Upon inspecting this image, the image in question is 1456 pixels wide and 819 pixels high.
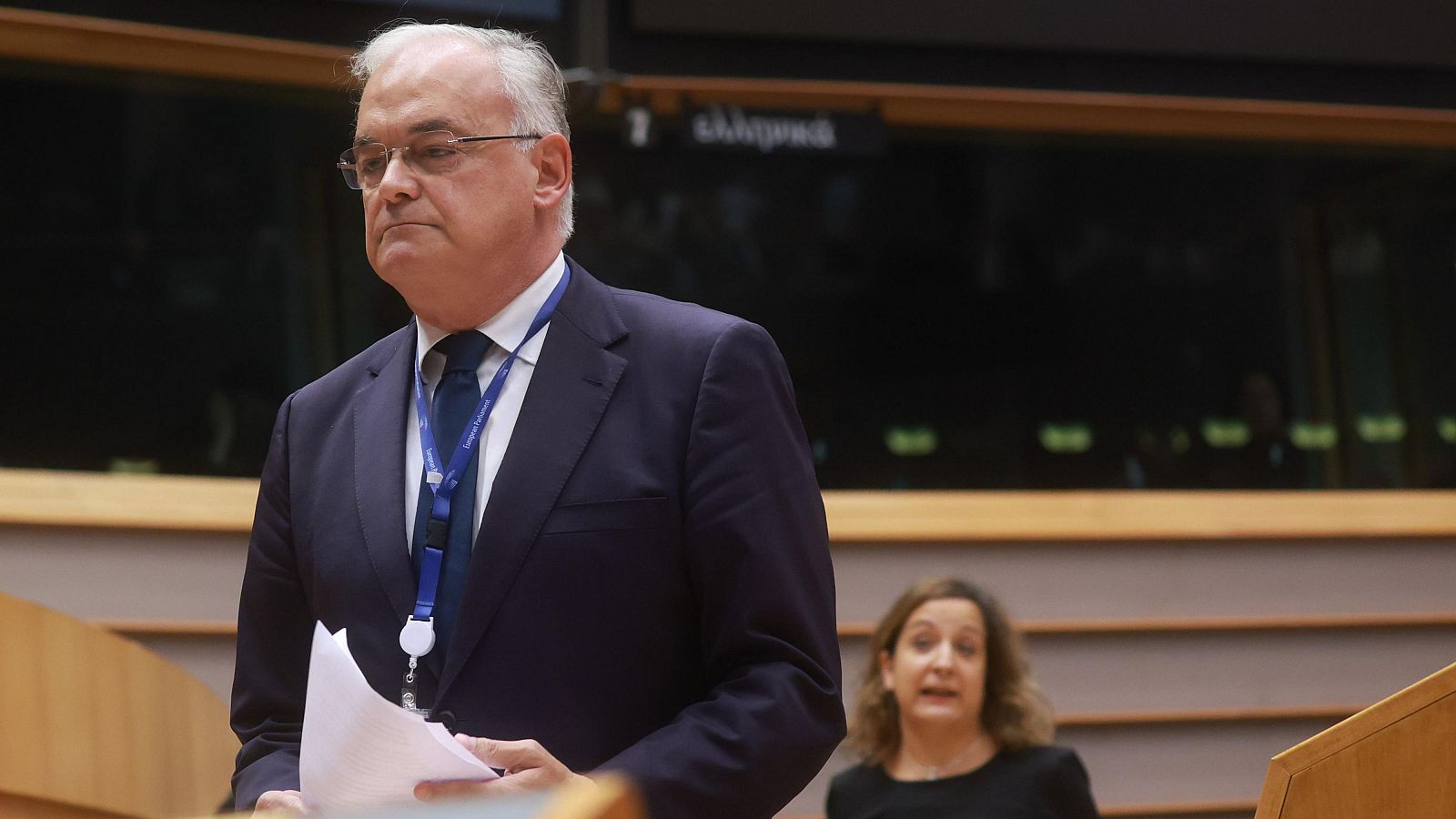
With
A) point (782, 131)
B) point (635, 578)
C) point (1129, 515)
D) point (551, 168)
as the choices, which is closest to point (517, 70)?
point (551, 168)

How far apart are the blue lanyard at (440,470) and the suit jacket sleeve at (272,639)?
231 millimetres

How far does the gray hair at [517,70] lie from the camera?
155cm

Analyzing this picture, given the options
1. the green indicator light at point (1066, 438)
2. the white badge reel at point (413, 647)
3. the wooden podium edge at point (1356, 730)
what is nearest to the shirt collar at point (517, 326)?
the white badge reel at point (413, 647)

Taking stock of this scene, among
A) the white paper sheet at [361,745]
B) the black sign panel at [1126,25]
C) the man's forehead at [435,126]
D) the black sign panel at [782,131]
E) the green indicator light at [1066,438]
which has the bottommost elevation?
the green indicator light at [1066,438]

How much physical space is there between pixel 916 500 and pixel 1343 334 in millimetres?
1887

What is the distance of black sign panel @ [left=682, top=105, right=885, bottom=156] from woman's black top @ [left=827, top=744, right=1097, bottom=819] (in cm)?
195

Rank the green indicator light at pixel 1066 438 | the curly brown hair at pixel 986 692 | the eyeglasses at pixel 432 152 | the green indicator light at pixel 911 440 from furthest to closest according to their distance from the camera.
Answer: the green indicator light at pixel 1066 438
the green indicator light at pixel 911 440
the curly brown hair at pixel 986 692
the eyeglasses at pixel 432 152

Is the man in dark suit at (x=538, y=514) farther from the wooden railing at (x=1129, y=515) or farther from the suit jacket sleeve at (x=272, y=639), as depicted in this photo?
the wooden railing at (x=1129, y=515)

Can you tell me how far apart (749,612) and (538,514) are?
8.6 inches

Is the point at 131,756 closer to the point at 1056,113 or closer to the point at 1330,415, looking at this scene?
the point at 1056,113

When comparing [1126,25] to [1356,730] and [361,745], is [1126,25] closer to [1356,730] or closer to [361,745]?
[1356,730]

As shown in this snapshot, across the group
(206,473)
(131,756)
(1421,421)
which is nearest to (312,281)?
(206,473)

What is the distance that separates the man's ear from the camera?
159cm

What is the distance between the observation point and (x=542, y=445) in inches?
56.7
